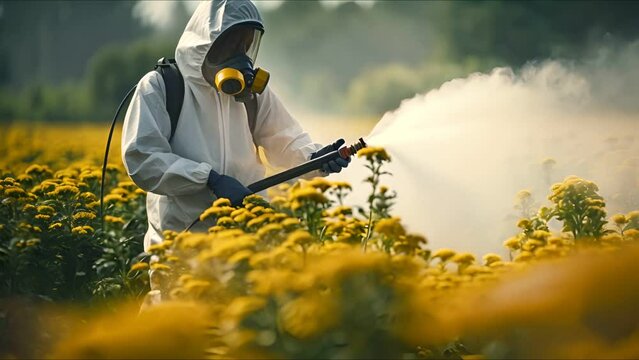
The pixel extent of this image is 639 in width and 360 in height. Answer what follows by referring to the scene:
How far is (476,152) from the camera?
18.3 ft

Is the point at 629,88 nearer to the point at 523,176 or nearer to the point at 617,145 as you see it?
the point at 617,145

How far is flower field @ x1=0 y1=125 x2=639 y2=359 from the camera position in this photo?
2.50 metres

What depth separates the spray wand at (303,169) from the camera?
3734mm

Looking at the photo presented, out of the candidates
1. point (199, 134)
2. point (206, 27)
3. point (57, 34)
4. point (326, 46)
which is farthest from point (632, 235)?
point (326, 46)

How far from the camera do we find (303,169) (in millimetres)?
3775

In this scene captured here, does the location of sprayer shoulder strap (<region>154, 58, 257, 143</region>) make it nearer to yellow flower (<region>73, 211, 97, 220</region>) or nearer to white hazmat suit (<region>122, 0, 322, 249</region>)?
white hazmat suit (<region>122, 0, 322, 249</region>)

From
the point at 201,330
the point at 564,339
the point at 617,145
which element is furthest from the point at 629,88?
the point at 201,330

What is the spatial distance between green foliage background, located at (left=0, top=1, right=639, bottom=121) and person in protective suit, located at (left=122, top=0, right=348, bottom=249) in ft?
18.9

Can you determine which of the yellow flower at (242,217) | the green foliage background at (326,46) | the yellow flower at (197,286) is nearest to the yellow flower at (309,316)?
the yellow flower at (197,286)

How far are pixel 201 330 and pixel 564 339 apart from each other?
98 centimetres

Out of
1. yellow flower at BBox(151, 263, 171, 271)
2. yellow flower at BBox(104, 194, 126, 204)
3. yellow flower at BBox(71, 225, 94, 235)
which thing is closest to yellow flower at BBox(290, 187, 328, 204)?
yellow flower at BBox(151, 263, 171, 271)

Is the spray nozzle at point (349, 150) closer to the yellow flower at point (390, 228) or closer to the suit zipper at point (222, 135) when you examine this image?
the suit zipper at point (222, 135)

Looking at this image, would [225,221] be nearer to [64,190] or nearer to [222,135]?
[222,135]

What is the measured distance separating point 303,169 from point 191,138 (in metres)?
0.44
